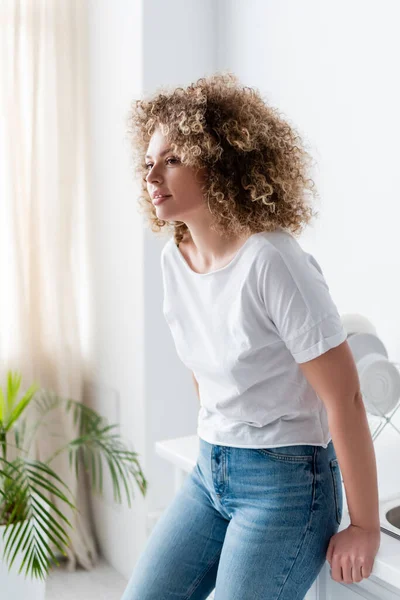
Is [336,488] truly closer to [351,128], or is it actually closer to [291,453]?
[291,453]

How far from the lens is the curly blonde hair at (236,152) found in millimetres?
1171

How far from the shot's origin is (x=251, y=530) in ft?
3.72

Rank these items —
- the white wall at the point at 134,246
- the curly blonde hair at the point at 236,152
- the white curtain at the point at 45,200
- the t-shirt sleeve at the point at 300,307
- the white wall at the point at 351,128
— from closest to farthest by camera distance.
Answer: the t-shirt sleeve at the point at 300,307 < the curly blonde hair at the point at 236,152 < the white wall at the point at 351,128 < the white wall at the point at 134,246 < the white curtain at the point at 45,200

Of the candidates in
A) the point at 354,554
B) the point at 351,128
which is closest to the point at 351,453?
the point at 354,554

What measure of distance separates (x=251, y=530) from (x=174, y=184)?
1.90ft

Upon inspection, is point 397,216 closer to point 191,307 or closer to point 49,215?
point 191,307

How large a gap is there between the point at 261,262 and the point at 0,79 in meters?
1.84

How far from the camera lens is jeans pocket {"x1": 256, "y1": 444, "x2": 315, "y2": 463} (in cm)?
115

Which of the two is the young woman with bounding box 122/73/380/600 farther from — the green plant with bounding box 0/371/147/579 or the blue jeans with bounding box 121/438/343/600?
the green plant with bounding box 0/371/147/579

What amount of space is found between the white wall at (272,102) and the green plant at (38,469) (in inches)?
4.6

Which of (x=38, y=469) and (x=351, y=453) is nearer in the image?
(x=351, y=453)

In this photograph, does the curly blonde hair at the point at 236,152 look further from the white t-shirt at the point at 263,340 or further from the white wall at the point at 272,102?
the white wall at the point at 272,102

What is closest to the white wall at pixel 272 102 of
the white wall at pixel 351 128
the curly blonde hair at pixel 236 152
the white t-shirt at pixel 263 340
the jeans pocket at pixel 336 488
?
the white wall at pixel 351 128

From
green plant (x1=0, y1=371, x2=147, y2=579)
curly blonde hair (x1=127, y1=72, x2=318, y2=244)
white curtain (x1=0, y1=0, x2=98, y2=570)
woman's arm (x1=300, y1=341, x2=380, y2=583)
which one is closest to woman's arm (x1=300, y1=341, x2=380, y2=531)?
woman's arm (x1=300, y1=341, x2=380, y2=583)
